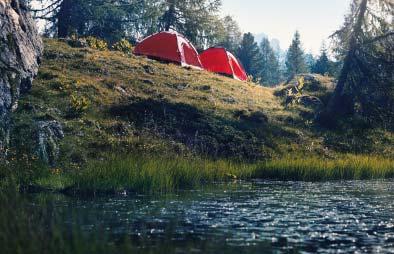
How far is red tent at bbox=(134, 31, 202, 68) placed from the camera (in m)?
36.0

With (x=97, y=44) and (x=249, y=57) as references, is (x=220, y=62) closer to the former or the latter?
(x=97, y=44)

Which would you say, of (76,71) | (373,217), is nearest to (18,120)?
(76,71)

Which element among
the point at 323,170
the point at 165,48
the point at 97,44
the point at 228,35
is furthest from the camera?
the point at 228,35

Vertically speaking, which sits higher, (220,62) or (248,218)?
(220,62)

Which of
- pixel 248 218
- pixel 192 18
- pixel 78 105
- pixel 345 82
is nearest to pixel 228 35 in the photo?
pixel 192 18

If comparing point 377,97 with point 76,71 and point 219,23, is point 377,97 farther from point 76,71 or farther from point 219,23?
point 219,23

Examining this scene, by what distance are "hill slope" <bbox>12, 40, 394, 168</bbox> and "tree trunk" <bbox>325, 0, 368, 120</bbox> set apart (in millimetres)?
1312

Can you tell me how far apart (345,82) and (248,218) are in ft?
73.7

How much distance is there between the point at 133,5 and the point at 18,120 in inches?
1043

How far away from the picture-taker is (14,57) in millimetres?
19891

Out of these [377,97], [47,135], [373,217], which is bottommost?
[373,217]

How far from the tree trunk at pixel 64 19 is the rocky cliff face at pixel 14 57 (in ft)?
44.9

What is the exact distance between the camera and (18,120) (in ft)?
60.5

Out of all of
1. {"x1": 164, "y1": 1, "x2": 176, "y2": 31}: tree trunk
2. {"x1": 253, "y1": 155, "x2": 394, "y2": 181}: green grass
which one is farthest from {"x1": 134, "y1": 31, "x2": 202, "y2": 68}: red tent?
{"x1": 253, "y1": 155, "x2": 394, "y2": 181}: green grass
